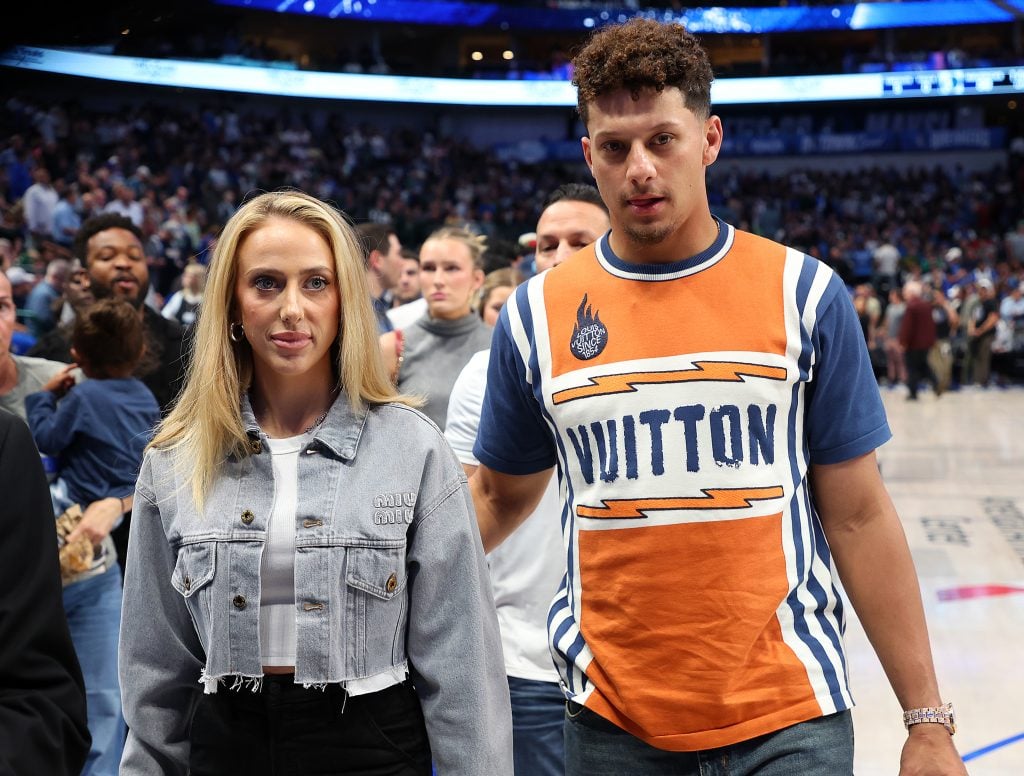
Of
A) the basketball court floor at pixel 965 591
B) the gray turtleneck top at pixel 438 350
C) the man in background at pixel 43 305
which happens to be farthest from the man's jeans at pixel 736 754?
the man in background at pixel 43 305

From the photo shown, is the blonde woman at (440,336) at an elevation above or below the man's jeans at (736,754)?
above

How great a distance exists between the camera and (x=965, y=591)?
22.2 feet

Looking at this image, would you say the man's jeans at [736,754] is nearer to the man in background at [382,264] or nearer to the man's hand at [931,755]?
the man's hand at [931,755]

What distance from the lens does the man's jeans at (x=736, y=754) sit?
192cm

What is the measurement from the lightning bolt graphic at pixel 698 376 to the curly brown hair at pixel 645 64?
47cm

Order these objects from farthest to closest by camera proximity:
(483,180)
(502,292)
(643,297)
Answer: (483,180), (502,292), (643,297)

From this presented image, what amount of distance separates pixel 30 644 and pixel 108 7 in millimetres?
13392

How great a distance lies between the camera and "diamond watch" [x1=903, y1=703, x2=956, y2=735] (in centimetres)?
197

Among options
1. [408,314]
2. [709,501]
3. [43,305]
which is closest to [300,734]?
[709,501]

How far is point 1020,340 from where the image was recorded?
20.5 meters

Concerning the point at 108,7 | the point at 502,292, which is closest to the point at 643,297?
the point at 502,292

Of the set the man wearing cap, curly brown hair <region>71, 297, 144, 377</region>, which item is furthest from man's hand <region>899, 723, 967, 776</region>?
the man wearing cap

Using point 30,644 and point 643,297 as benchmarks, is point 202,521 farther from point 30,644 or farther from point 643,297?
point 643,297

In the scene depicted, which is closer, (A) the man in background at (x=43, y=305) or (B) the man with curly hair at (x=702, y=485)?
(B) the man with curly hair at (x=702, y=485)
